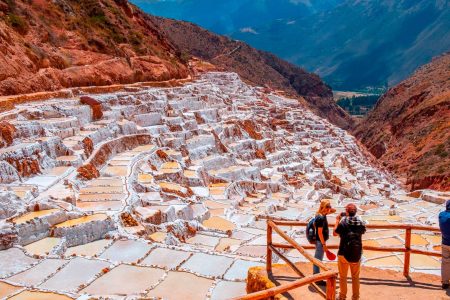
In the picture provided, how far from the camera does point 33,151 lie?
13219mm

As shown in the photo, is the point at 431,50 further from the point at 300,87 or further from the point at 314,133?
the point at 314,133

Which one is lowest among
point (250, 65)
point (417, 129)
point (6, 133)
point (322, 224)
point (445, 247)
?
point (445, 247)

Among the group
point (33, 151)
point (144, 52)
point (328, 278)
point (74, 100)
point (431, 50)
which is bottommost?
point (328, 278)

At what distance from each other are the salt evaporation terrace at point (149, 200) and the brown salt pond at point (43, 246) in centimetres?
4

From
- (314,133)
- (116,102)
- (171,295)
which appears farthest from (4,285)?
(314,133)

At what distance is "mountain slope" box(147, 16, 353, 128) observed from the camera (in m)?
84.4

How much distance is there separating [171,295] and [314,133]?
1460 inches

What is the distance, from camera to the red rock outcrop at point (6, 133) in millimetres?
13383

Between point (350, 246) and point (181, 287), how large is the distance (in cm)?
298

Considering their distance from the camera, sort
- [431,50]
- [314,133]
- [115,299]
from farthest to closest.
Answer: [431,50] → [314,133] → [115,299]

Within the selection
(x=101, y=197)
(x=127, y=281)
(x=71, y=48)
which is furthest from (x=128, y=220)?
(x=71, y=48)

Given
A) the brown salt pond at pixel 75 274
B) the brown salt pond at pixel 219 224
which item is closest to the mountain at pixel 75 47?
the brown salt pond at pixel 219 224

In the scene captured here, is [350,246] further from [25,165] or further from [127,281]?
[25,165]

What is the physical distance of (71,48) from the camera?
29.1 meters
